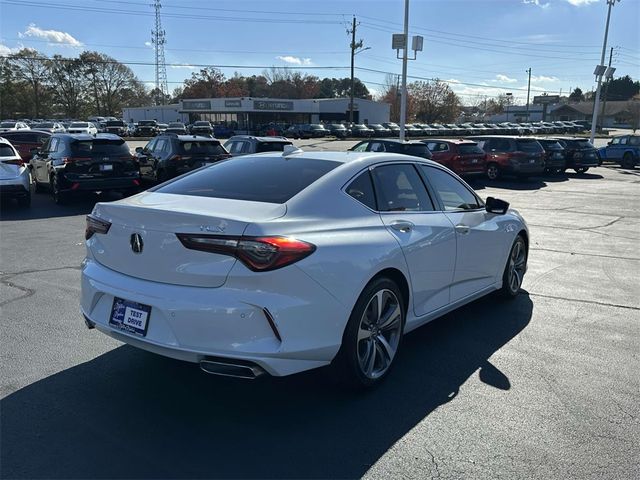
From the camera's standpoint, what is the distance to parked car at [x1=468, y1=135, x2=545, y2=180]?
20.8m

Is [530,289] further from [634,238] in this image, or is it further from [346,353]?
[634,238]

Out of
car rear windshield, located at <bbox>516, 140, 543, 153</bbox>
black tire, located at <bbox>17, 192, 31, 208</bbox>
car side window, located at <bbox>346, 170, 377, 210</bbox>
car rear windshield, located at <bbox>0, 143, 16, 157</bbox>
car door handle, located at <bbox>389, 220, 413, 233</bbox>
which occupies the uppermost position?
car rear windshield, located at <bbox>516, 140, 543, 153</bbox>

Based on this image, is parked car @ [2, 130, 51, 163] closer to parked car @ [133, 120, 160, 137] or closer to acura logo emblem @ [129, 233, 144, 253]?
acura logo emblem @ [129, 233, 144, 253]

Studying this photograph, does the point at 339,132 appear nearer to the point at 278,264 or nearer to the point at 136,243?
the point at 136,243

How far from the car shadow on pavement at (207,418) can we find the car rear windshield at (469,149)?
1592 cm

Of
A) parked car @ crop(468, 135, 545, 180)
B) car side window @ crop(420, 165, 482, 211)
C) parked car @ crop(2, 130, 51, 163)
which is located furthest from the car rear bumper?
parked car @ crop(2, 130, 51, 163)

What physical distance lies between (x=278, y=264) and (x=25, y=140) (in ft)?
68.9

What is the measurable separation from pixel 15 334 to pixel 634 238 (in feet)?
33.7

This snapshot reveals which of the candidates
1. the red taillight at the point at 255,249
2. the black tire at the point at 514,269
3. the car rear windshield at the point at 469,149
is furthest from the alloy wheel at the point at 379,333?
the car rear windshield at the point at 469,149

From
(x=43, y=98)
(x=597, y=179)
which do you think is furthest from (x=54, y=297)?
(x=43, y=98)

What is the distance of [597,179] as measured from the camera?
23.1 metres

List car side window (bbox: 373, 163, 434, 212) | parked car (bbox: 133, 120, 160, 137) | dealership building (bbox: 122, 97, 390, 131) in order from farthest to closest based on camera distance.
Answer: dealership building (bbox: 122, 97, 390, 131)
parked car (bbox: 133, 120, 160, 137)
car side window (bbox: 373, 163, 434, 212)

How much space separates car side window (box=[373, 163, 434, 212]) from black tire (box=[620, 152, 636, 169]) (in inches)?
1111

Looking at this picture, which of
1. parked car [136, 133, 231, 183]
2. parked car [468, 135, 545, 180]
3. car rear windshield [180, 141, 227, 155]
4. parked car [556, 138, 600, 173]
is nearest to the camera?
parked car [136, 133, 231, 183]
